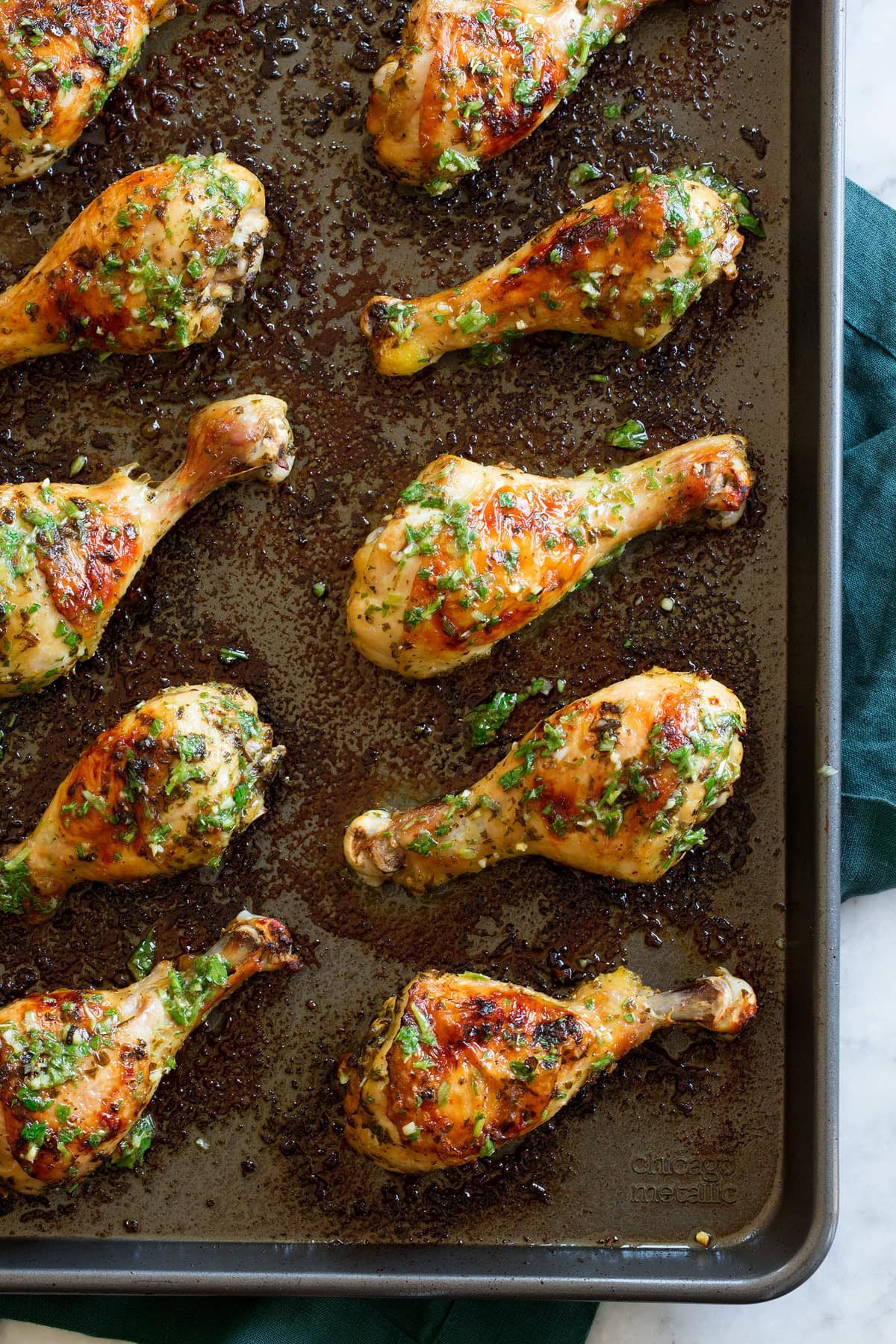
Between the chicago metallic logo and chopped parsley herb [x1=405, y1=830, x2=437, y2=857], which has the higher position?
chopped parsley herb [x1=405, y1=830, x2=437, y2=857]

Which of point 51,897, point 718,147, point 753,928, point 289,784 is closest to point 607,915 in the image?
point 753,928

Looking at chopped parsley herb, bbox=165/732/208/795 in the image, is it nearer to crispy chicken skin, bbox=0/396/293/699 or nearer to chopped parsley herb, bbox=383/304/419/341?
crispy chicken skin, bbox=0/396/293/699

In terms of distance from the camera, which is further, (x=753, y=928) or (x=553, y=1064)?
(x=753, y=928)

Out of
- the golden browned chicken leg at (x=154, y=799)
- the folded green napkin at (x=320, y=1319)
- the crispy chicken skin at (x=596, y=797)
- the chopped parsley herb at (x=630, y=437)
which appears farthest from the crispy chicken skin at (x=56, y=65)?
the folded green napkin at (x=320, y=1319)

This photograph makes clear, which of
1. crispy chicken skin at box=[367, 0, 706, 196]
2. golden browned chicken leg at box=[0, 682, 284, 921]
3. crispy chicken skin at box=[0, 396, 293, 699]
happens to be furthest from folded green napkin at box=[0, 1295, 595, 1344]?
crispy chicken skin at box=[367, 0, 706, 196]

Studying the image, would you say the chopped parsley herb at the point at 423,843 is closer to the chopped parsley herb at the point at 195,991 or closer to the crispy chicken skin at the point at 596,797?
the crispy chicken skin at the point at 596,797

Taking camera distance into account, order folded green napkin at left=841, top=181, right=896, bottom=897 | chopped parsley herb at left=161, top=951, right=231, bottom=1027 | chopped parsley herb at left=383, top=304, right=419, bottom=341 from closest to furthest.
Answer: chopped parsley herb at left=161, top=951, right=231, bottom=1027 → chopped parsley herb at left=383, top=304, right=419, bottom=341 → folded green napkin at left=841, top=181, right=896, bottom=897

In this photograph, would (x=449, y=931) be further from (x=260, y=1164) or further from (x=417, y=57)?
(x=417, y=57)
